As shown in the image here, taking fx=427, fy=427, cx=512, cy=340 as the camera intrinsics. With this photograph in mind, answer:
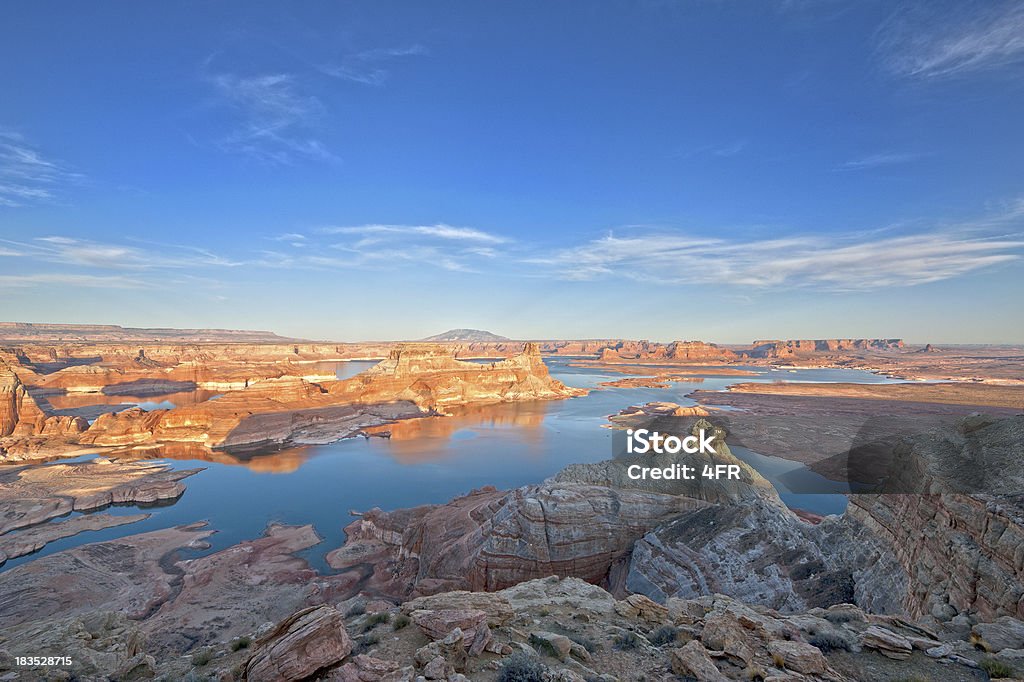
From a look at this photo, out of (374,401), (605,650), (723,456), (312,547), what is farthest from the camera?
(374,401)

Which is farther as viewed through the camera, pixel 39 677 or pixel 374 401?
pixel 374 401

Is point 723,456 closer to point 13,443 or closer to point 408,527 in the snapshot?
point 408,527

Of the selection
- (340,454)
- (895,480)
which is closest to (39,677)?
(895,480)

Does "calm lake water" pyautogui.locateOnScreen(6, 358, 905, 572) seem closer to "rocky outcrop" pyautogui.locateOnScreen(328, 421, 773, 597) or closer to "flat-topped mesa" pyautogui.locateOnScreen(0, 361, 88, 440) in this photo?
"rocky outcrop" pyautogui.locateOnScreen(328, 421, 773, 597)

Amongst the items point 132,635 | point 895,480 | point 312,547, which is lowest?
point 312,547

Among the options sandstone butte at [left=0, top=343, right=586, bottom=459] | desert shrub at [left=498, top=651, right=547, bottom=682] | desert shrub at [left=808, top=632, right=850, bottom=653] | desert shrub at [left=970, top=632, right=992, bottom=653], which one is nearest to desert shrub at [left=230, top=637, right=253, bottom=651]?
desert shrub at [left=498, top=651, right=547, bottom=682]

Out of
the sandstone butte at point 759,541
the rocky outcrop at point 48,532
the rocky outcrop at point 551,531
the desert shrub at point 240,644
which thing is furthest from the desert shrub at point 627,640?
the rocky outcrop at point 48,532

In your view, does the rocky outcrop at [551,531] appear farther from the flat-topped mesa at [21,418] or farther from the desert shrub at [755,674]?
the flat-topped mesa at [21,418]
